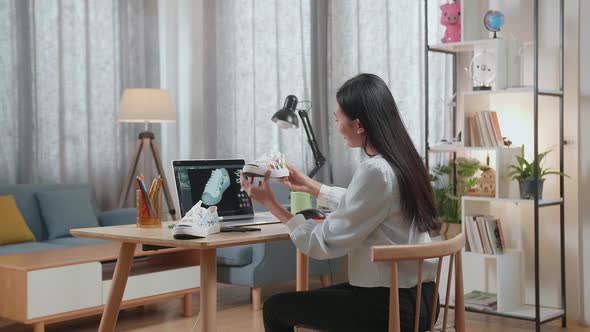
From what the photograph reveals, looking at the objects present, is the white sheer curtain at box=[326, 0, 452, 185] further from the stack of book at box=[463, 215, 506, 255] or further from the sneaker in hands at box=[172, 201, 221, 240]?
the sneaker in hands at box=[172, 201, 221, 240]

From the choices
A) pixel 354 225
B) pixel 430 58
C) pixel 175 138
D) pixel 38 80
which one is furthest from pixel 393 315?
pixel 175 138

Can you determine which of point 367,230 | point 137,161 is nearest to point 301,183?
point 367,230

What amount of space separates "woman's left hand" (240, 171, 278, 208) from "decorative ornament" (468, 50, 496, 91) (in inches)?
82.5

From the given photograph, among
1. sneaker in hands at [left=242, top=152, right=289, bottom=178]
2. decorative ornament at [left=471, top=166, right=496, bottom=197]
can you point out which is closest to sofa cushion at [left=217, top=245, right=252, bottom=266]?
decorative ornament at [left=471, top=166, right=496, bottom=197]

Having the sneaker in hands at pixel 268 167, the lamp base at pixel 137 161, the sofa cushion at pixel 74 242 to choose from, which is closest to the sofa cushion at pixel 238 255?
the sofa cushion at pixel 74 242

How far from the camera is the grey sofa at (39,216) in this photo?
4.66 metres

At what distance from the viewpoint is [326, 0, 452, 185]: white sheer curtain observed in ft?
16.6

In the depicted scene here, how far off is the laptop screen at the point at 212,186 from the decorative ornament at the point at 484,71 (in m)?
1.80

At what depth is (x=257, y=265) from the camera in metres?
4.58

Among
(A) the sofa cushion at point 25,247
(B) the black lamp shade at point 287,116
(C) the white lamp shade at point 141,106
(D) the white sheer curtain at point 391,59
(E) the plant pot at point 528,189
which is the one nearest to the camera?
(B) the black lamp shade at point 287,116

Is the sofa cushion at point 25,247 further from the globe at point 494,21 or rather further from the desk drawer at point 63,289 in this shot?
the globe at point 494,21

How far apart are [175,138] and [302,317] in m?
4.38

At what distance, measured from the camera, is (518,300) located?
4207 mm

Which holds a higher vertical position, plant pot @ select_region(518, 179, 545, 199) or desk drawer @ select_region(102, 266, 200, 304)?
plant pot @ select_region(518, 179, 545, 199)
